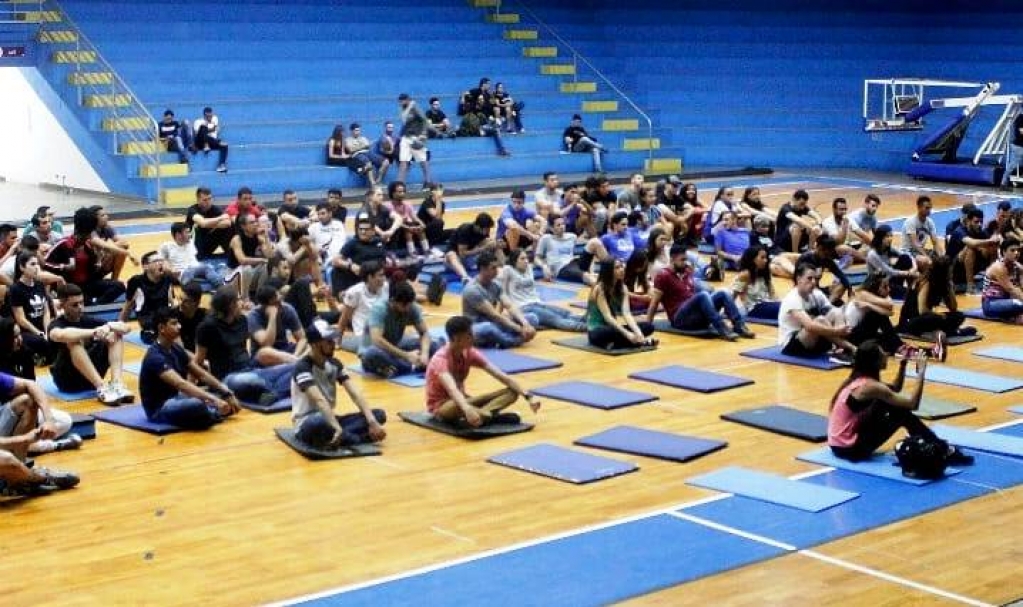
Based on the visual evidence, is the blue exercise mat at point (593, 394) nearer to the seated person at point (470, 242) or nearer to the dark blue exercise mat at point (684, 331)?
the dark blue exercise mat at point (684, 331)

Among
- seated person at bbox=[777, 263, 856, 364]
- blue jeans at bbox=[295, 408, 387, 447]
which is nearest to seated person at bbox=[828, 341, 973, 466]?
seated person at bbox=[777, 263, 856, 364]

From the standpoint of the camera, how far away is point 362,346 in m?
14.4

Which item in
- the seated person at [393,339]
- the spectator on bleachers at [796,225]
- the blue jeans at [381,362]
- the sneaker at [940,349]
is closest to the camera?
the seated person at [393,339]

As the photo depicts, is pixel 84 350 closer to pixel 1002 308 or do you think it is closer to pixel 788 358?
pixel 788 358

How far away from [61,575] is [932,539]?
5.19m

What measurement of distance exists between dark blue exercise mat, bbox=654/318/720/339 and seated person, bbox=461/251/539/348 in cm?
158

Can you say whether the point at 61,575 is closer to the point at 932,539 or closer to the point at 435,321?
the point at 932,539

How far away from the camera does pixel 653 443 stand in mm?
11836

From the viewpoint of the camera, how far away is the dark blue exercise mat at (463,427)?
12062mm

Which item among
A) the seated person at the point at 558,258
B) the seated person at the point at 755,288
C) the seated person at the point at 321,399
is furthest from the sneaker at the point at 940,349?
the seated person at the point at 321,399

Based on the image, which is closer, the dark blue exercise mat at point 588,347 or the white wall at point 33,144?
the dark blue exercise mat at point 588,347

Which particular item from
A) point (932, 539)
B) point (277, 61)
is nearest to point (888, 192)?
point (277, 61)

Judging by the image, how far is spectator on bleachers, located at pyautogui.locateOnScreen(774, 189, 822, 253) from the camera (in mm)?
20266

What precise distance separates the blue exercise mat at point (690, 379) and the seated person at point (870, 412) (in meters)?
2.45
